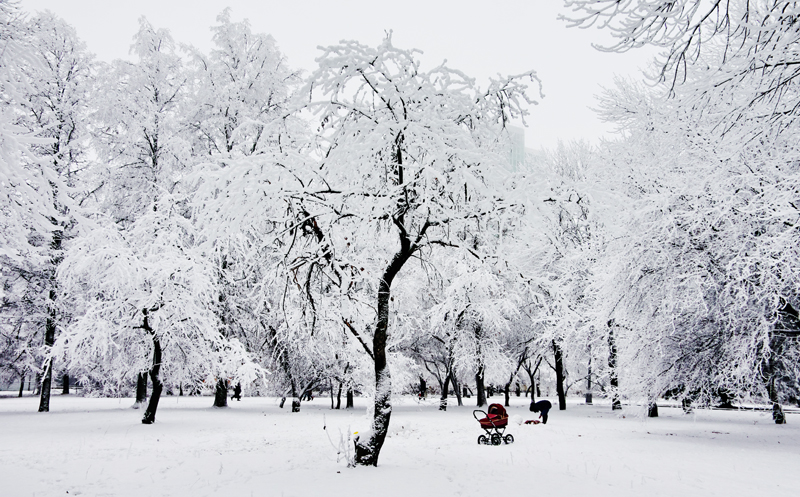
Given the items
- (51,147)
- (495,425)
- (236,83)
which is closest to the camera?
(495,425)

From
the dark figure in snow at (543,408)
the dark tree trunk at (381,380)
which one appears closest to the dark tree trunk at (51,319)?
the dark tree trunk at (381,380)

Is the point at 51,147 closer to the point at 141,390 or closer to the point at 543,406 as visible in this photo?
the point at 141,390

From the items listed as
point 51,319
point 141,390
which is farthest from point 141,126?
point 141,390

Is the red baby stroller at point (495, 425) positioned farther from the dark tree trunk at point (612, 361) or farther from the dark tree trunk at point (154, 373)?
the dark tree trunk at point (154, 373)

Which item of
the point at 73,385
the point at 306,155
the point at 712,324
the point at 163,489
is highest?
the point at 306,155

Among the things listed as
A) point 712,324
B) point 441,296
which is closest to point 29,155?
point 712,324

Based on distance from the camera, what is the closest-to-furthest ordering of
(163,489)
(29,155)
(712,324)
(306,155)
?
(29,155)
(163,489)
(306,155)
(712,324)

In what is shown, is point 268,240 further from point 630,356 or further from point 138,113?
point 138,113

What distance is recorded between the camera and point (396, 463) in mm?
7578

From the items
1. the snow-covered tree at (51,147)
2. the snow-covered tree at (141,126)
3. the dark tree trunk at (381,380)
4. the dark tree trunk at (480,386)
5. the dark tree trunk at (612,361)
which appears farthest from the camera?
the dark tree trunk at (480,386)

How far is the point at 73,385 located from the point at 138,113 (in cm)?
4813

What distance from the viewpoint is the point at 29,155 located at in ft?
15.0

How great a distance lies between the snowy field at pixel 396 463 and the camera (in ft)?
20.0

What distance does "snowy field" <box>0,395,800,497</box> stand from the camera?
610 centimetres
